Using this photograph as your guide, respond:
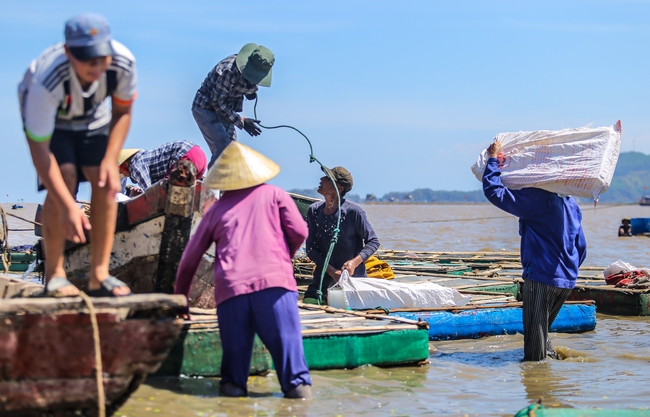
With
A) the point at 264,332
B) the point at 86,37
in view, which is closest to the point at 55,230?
the point at 86,37

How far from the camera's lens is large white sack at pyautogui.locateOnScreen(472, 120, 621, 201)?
657 cm

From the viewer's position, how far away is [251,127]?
26.9ft

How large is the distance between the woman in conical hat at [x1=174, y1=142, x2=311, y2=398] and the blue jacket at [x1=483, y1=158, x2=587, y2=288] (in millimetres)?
2217

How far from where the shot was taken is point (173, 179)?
17.9 feet

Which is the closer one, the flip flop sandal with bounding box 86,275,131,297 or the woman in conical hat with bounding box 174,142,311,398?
the flip flop sandal with bounding box 86,275,131,297

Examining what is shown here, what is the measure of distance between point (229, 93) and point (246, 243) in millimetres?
3097

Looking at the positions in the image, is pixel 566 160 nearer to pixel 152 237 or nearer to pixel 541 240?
pixel 541 240

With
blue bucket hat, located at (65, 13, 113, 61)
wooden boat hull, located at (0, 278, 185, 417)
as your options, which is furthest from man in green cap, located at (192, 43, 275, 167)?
wooden boat hull, located at (0, 278, 185, 417)

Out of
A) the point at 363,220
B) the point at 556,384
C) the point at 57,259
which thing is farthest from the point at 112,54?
the point at 363,220

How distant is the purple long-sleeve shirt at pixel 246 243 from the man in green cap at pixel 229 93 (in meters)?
2.66

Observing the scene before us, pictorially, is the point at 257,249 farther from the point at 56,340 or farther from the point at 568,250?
the point at 568,250

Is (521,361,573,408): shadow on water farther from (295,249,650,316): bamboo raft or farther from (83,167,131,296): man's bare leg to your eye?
(83,167,131,296): man's bare leg

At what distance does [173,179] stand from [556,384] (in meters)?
3.20

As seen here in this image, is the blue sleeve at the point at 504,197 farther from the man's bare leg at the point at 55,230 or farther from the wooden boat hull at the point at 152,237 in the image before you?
the man's bare leg at the point at 55,230
